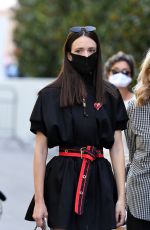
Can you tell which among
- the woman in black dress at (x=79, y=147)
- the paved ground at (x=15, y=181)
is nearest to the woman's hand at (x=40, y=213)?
the woman in black dress at (x=79, y=147)

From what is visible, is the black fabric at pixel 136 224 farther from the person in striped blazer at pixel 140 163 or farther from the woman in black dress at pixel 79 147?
the woman in black dress at pixel 79 147

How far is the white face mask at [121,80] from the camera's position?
7.06m

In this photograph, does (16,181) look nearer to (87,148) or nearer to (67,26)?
(87,148)

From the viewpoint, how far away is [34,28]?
3067 centimetres

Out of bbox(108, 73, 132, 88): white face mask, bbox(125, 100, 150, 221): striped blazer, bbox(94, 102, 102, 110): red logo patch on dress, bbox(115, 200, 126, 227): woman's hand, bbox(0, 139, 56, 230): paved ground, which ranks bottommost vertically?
bbox(0, 139, 56, 230): paved ground

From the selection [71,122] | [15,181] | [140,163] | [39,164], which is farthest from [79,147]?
[15,181]

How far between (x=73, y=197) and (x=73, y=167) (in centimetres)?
18

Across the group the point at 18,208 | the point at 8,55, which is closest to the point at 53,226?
the point at 18,208

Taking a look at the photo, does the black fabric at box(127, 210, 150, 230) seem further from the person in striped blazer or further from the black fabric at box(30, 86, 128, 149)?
the black fabric at box(30, 86, 128, 149)

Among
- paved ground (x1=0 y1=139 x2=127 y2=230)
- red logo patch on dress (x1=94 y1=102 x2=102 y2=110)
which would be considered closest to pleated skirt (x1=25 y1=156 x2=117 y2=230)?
red logo patch on dress (x1=94 y1=102 x2=102 y2=110)

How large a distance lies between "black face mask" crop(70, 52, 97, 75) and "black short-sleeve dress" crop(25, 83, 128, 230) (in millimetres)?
193

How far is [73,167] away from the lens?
15.0 feet

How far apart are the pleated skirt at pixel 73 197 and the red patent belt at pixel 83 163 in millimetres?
26

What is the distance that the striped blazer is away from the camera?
465 cm
